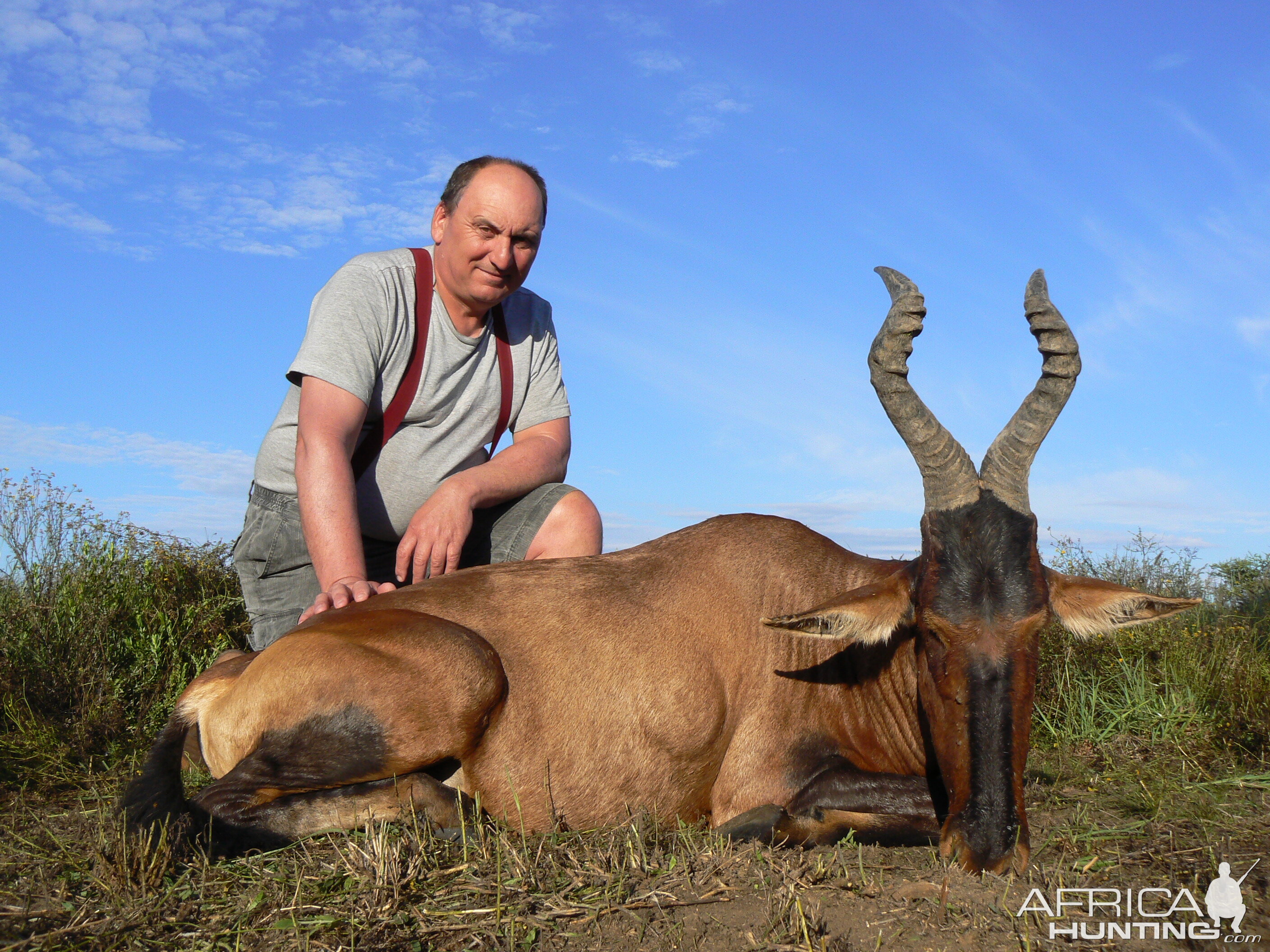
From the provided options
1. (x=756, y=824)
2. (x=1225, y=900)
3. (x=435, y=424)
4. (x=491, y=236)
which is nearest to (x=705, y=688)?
(x=756, y=824)

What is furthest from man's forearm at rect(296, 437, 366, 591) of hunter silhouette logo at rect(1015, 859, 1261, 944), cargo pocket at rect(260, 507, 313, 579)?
hunter silhouette logo at rect(1015, 859, 1261, 944)

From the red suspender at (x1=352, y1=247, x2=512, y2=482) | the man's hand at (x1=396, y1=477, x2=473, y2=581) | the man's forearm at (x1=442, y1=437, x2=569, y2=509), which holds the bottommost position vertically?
the man's hand at (x1=396, y1=477, x2=473, y2=581)

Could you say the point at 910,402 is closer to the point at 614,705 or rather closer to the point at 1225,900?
the point at 614,705

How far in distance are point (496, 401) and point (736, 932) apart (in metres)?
4.31

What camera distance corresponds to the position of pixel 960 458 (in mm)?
4426

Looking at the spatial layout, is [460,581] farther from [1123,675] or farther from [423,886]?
[1123,675]

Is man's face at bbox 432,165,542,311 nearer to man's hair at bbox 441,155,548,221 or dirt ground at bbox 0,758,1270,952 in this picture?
man's hair at bbox 441,155,548,221

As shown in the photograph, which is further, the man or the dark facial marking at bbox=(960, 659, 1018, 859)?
the man

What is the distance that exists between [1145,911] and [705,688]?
1.93 metres

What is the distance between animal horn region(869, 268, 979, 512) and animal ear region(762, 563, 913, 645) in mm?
409

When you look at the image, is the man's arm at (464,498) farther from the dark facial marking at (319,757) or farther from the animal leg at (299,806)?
the animal leg at (299,806)

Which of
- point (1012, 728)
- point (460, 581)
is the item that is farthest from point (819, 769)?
point (460, 581)

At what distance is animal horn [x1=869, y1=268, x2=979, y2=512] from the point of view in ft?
14.5

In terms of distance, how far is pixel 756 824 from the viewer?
418cm
